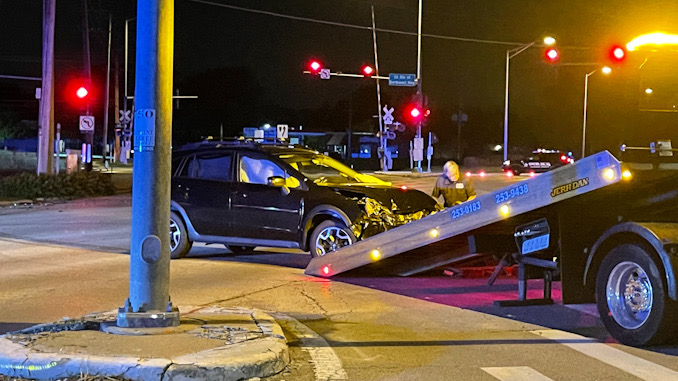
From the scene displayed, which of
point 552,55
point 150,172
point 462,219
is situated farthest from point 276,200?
point 552,55

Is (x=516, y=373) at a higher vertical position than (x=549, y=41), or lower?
lower

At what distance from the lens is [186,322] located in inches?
310

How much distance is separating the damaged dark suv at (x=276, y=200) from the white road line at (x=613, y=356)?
4.11 m

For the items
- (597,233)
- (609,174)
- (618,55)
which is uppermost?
(618,55)

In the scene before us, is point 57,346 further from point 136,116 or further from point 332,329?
point 332,329

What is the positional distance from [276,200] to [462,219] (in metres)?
4.29

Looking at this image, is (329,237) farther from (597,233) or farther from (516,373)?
(516,373)

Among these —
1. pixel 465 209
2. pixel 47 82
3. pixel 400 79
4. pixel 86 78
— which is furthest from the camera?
pixel 86 78

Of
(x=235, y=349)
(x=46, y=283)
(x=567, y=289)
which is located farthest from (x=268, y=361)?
(x=46, y=283)

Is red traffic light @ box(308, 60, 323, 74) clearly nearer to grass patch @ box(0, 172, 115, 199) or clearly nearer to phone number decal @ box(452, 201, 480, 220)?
grass patch @ box(0, 172, 115, 199)

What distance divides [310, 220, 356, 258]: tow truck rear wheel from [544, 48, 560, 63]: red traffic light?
Result: 32.1 ft

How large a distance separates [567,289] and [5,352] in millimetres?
5170

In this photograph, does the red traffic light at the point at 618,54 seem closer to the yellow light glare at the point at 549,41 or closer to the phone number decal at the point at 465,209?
the phone number decal at the point at 465,209

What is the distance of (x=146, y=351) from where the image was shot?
6562 millimetres
